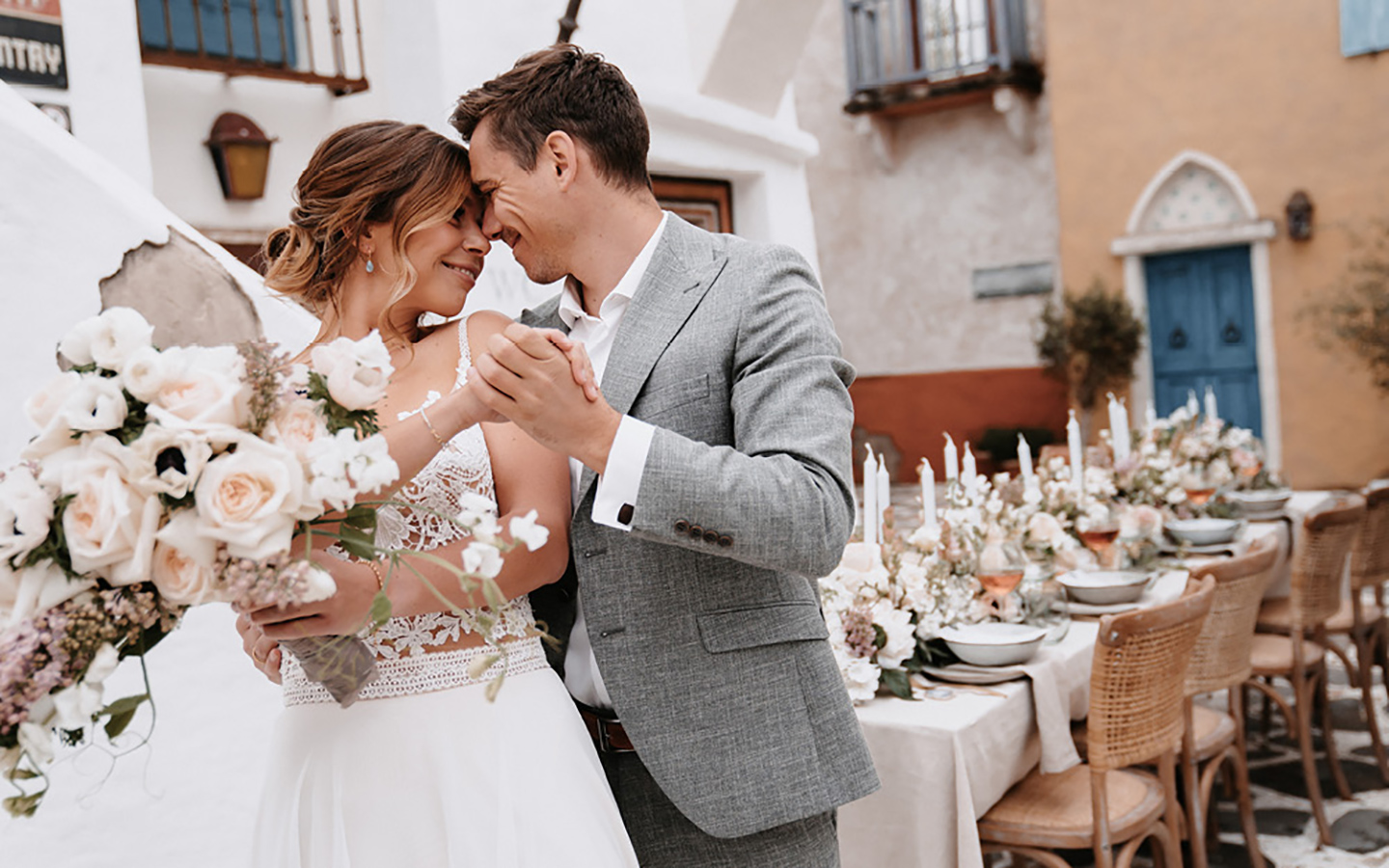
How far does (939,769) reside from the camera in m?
2.38

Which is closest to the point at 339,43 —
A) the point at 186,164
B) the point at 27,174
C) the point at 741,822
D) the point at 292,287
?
the point at 186,164

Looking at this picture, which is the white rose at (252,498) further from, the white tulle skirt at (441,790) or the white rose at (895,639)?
the white rose at (895,639)

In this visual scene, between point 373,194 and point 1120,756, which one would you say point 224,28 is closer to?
point 373,194

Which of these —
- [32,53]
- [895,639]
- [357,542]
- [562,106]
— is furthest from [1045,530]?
[32,53]

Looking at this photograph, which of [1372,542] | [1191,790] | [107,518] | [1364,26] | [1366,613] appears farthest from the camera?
[1364,26]

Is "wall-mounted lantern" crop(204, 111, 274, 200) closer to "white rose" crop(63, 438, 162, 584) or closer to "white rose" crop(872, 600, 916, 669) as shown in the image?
"white rose" crop(872, 600, 916, 669)

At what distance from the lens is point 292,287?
174 centimetres

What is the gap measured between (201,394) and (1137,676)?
7.42 ft

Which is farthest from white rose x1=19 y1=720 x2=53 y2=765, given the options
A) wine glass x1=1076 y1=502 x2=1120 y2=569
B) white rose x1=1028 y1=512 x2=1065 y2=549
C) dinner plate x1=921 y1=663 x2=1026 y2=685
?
wine glass x1=1076 y1=502 x2=1120 y2=569

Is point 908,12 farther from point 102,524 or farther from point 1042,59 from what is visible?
point 102,524

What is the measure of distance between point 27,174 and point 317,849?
Answer: 4.89 ft

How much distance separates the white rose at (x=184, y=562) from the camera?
1.02 metres

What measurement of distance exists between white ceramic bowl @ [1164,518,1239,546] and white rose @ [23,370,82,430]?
394cm

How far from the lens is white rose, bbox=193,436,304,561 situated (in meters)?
1.01
